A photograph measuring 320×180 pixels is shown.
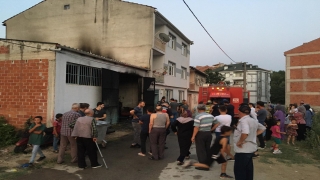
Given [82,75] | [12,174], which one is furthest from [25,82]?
[12,174]

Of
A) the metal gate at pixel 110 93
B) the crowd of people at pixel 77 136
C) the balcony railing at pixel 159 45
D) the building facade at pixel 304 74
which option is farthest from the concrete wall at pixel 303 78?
the crowd of people at pixel 77 136

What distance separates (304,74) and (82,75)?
29.8 metres

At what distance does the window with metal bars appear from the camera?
10.0 metres

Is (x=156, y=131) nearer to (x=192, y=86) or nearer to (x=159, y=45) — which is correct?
(x=159, y=45)

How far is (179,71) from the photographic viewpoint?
80.3 feet

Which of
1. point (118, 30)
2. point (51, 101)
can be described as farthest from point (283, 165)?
point (118, 30)

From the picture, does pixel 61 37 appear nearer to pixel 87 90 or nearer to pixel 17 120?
pixel 87 90

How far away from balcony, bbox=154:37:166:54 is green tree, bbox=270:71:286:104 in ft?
175

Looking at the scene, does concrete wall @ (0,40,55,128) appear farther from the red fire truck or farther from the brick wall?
the red fire truck

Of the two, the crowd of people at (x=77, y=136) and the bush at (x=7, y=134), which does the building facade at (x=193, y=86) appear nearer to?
the bush at (x=7, y=134)

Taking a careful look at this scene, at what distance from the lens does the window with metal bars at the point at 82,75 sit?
10.0 m

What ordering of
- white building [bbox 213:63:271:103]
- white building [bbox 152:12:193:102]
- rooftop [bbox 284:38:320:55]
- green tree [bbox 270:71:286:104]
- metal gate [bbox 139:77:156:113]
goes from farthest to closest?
green tree [bbox 270:71:286:104], white building [bbox 213:63:271:103], rooftop [bbox 284:38:320:55], white building [bbox 152:12:193:102], metal gate [bbox 139:77:156:113]

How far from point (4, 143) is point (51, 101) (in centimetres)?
204

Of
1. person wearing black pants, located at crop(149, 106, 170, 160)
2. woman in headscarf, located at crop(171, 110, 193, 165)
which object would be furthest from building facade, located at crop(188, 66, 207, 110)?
woman in headscarf, located at crop(171, 110, 193, 165)
